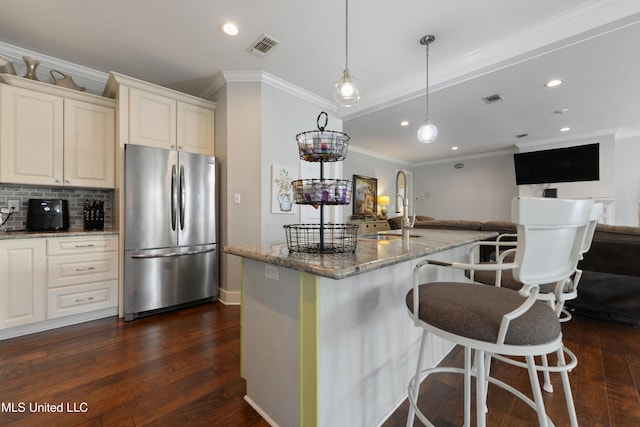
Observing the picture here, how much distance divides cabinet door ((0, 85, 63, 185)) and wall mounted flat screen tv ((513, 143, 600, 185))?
779cm

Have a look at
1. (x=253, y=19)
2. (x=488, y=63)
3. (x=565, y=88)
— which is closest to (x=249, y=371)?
(x=253, y=19)

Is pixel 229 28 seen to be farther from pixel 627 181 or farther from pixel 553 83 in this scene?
pixel 627 181

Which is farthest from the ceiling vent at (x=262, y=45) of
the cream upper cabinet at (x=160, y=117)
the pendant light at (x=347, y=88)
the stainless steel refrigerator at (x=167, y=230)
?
the stainless steel refrigerator at (x=167, y=230)

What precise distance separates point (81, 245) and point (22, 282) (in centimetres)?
46

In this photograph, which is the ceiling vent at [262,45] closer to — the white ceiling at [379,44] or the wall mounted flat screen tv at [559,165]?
the white ceiling at [379,44]

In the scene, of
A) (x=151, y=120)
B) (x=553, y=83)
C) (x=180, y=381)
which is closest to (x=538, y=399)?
(x=180, y=381)

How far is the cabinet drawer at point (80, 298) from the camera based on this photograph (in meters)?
2.34

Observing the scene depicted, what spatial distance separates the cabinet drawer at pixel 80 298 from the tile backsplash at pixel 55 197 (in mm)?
808

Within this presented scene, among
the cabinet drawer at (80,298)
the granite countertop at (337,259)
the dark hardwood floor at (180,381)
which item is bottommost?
the dark hardwood floor at (180,381)

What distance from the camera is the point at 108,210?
3.08 m

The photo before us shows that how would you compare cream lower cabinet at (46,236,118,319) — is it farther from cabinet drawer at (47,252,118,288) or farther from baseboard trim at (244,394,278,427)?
baseboard trim at (244,394,278,427)

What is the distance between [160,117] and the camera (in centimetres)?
288

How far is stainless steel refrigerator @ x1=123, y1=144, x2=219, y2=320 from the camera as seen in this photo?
255cm

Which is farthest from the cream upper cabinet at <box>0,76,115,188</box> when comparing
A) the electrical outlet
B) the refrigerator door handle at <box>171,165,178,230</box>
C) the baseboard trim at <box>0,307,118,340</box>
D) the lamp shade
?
the lamp shade
